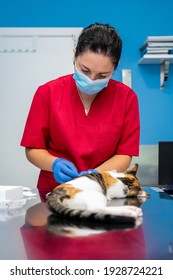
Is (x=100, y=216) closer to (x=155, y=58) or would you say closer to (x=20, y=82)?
(x=155, y=58)

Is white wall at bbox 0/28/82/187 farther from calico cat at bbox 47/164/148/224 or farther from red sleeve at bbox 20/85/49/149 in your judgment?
calico cat at bbox 47/164/148/224

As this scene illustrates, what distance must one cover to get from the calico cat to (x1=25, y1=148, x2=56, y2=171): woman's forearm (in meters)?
0.37

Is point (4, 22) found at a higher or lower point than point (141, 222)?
higher

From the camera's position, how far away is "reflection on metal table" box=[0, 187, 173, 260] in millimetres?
685

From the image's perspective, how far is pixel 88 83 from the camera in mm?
1593

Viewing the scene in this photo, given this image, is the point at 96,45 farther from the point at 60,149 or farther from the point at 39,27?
the point at 39,27

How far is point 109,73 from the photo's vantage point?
62.2 inches

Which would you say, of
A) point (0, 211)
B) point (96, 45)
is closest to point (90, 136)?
point (96, 45)

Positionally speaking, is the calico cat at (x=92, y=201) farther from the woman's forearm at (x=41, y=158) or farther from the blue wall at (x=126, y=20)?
the blue wall at (x=126, y=20)

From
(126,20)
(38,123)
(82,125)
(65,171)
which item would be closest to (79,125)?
(82,125)

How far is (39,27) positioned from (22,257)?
2.61m

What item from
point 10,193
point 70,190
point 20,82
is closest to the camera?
point 70,190

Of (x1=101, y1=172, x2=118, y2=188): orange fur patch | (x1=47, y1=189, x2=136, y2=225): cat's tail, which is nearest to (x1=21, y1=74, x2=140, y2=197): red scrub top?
(x1=101, y1=172, x2=118, y2=188): orange fur patch

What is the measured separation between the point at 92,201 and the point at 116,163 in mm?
744
